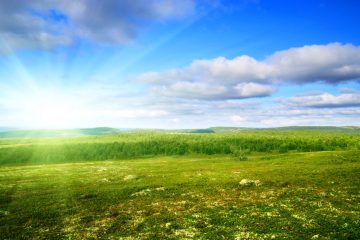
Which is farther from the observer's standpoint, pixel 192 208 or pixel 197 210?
pixel 192 208

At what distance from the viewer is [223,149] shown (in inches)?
6373

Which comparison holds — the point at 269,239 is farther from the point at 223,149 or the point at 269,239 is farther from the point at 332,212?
the point at 223,149

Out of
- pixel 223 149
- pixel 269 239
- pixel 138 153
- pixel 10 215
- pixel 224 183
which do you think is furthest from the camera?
pixel 138 153

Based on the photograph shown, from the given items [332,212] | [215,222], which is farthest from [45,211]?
[332,212]

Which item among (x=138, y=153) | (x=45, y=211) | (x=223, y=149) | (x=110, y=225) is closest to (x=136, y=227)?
(x=110, y=225)

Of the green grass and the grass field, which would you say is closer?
the green grass

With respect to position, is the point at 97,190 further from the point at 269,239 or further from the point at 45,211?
the point at 269,239

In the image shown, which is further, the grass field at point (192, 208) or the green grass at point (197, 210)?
the grass field at point (192, 208)

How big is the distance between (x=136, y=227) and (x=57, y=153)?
160 metres

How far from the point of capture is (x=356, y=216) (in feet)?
97.6

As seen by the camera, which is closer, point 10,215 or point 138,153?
point 10,215

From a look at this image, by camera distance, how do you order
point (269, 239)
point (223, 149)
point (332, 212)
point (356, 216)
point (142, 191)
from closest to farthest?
point (269, 239) → point (356, 216) → point (332, 212) → point (142, 191) → point (223, 149)

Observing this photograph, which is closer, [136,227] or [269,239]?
[269,239]

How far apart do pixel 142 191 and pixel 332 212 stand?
2934 centimetres
